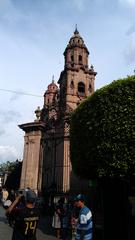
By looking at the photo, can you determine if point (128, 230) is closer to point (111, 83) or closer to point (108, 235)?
point (108, 235)

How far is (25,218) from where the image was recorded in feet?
21.1

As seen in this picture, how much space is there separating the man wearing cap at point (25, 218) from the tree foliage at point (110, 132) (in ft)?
18.8

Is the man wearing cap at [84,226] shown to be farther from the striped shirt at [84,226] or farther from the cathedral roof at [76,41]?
the cathedral roof at [76,41]

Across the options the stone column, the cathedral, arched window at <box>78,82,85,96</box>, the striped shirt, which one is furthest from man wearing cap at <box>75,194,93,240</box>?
arched window at <box>78,82,85,96</box>

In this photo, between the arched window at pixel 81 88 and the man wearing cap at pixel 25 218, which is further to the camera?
the arched window at pixel 81 88

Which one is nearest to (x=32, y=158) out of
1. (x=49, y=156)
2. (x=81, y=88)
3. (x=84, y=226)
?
(x=49, y=156)

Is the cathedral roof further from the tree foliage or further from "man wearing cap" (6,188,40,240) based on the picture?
"man wearing cap" (6,188,40,240)

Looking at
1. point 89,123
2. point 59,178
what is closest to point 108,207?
point 89,123

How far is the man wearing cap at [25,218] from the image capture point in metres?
6.45

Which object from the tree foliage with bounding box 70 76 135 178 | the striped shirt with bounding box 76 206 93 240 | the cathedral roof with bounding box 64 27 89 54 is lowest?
the striped shirt with bounding box 76 206 93 240

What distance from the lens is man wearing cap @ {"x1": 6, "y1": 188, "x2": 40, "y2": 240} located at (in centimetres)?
645

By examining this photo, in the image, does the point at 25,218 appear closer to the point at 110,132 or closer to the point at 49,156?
the point at 110,132

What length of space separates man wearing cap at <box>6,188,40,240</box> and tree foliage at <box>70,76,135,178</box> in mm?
5716

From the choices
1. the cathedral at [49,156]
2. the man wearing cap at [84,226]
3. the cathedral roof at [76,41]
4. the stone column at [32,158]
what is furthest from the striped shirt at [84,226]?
the cathedral roof at [76,41]
